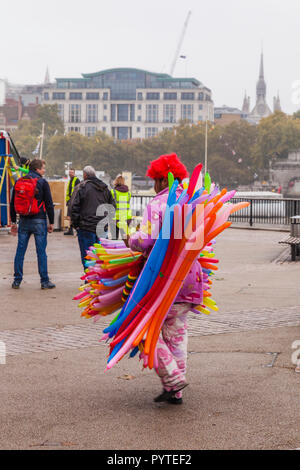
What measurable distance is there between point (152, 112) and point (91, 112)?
1391 cm

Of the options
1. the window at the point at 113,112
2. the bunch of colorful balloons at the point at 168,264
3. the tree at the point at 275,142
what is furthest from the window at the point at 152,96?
the bunch of colorful balloons at the point at 168,264

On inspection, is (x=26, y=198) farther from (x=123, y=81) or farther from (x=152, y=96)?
(x=123, y=81)

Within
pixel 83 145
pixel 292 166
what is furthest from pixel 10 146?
pixel 83 145

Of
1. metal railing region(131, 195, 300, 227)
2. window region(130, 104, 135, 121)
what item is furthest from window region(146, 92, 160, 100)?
metal railing region(131, 195, 300, 227)

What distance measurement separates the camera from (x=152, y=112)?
182500mm

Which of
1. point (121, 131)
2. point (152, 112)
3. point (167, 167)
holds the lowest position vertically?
point (167, 167)

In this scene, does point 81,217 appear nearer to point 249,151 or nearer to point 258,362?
Result: point 258,362

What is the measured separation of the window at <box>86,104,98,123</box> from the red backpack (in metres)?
174

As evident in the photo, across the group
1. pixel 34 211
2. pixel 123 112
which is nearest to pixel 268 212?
pixel 34 211

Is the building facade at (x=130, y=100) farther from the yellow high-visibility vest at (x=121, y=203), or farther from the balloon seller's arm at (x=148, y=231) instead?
the balloon seller's arm at (x=148, y=231)

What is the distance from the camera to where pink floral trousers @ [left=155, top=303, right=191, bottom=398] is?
17.8 ft

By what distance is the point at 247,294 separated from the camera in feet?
36.4

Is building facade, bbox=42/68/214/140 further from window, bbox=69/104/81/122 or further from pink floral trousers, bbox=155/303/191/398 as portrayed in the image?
pink floral trousers, bbox=155/303/191/398

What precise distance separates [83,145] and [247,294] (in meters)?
116
